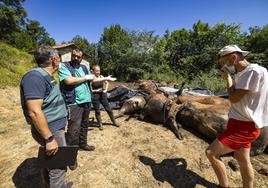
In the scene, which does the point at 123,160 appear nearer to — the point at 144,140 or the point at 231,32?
the point at 144,140

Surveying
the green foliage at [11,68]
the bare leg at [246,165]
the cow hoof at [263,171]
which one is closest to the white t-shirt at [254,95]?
the bare leg at [246,165]

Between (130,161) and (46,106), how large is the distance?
1687 millimetres

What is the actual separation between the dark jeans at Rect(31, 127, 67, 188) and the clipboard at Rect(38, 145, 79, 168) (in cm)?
7

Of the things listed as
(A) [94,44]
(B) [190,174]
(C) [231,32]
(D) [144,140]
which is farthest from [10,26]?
(B) [190,174]

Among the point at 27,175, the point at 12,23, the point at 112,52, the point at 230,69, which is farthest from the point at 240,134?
the point at 12,23

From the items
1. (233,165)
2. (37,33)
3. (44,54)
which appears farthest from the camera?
(37,33)

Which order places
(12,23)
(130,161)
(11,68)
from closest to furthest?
(130,161), (11,68), (12,23)

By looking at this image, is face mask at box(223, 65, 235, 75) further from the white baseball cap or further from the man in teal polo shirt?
the man in teal polo shirt

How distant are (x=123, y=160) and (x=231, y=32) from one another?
14.5m

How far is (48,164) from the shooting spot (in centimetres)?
186

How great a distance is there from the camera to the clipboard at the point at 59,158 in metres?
1.84

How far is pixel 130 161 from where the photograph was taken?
10.1ft

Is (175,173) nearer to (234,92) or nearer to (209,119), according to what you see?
(209,119)

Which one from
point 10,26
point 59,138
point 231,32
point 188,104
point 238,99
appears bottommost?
point 188,104
